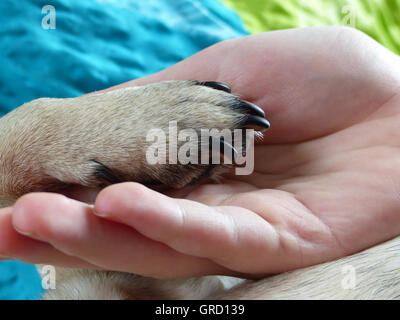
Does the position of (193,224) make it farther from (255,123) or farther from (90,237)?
(255,123)

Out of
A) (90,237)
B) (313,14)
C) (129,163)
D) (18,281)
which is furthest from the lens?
(313,14)

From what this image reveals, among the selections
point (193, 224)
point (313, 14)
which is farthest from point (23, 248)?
point (313, 14)

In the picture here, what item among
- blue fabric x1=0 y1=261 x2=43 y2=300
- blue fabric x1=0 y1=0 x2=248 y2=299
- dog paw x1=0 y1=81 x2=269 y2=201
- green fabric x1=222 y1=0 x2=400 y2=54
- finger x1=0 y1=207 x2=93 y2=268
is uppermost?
green fabric x1=222 y1=0 x2=400 y2=54

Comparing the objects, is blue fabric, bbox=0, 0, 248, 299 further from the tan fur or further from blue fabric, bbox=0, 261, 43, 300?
the tan fur

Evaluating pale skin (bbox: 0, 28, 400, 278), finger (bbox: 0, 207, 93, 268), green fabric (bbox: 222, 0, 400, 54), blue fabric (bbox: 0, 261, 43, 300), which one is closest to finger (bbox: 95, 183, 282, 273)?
pale skin (bbox: 0, 28, 400, 278)

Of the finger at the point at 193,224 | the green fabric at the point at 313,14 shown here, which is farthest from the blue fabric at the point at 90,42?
the finger at the point at 193,224
